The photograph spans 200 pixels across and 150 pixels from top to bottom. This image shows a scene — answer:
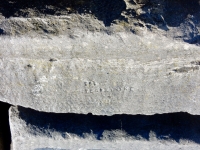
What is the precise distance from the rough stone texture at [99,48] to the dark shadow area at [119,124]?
175 millimetres

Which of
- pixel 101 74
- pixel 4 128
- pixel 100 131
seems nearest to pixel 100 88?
pixel 101 74

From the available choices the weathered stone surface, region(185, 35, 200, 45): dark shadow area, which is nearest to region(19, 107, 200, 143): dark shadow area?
the weathered stone surface

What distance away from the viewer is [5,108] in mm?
1045

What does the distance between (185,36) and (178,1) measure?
0.29ft

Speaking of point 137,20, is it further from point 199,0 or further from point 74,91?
point 74,91

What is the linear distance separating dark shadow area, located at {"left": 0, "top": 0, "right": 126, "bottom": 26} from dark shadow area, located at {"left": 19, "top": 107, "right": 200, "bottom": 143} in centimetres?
37

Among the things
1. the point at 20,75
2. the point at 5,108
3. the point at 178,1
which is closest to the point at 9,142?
the point at 5,108

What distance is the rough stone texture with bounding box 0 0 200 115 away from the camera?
0.67 metres

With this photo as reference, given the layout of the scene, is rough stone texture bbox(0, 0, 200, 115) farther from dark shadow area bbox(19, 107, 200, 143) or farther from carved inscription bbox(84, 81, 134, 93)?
dark shadow area bbox(19, 107, 200, 143)

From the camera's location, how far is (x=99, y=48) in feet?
2.28

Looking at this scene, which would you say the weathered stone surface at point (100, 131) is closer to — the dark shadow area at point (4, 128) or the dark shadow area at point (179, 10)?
the dark shadow area at point (4, 128)

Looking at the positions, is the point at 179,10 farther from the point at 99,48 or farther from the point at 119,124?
the point at 119,124

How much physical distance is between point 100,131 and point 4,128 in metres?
0.40

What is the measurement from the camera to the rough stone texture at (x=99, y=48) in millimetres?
670
